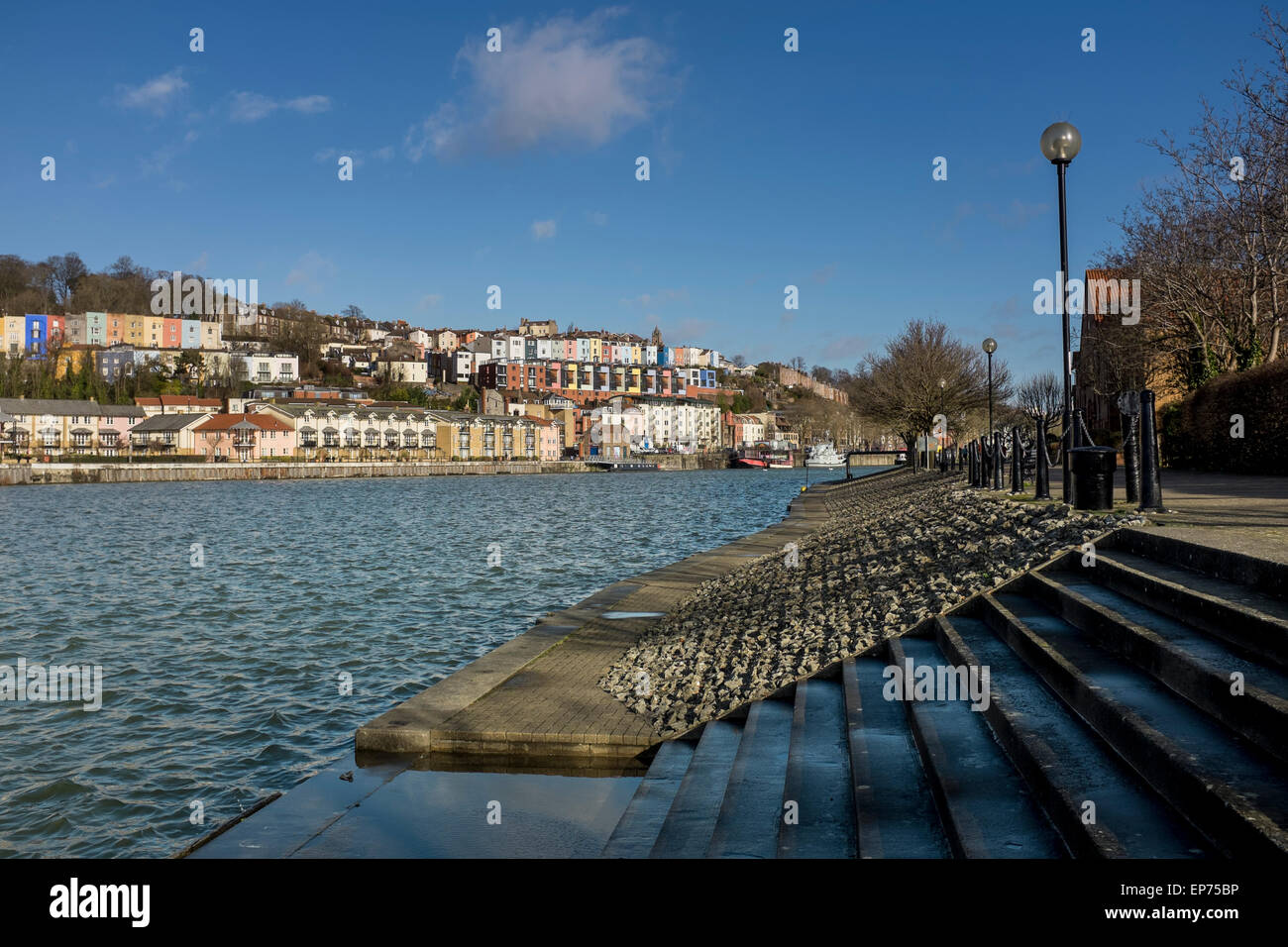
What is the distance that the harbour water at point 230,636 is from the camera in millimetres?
7258

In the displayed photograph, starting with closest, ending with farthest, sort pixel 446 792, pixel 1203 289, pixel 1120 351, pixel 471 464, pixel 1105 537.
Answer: pixel 446 792, pixel 1105 537, pixel 1203 289, pixel 1120 351, pixel 471 464

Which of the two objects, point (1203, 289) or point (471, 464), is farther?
point (471, 464)

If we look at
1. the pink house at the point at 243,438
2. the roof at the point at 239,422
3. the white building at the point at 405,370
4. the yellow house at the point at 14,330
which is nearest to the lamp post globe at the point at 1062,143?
the pink house at the point at 243,438

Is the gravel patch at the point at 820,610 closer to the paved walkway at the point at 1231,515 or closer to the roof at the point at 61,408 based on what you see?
the paved walkway at the point at 1231,515

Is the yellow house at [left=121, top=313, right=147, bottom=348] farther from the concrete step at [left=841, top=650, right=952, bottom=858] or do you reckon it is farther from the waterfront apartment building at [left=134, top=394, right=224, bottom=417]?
the concrete step at [left=841, top=650, right=952, bottom=858]

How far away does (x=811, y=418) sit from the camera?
164m

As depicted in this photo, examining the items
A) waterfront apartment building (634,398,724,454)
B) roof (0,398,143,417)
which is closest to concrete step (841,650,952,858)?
roof (0,398,143,417)

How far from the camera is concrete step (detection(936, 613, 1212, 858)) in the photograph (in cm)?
328

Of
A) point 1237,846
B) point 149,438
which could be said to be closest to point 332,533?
point 1237,846

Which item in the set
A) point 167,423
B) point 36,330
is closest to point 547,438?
point 167,423

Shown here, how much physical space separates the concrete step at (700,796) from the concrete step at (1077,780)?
1.60 m

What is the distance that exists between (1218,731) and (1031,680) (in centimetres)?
165
